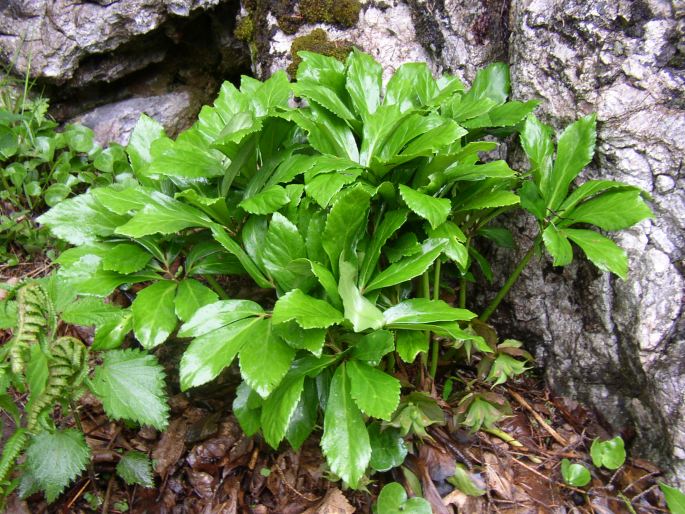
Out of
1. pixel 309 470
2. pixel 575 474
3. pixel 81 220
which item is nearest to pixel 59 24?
pixel 81 220

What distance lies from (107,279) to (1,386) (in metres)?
0.42

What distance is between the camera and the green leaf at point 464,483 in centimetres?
175

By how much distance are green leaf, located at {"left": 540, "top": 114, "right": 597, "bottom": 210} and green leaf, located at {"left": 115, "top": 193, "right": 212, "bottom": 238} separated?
3.88 ft

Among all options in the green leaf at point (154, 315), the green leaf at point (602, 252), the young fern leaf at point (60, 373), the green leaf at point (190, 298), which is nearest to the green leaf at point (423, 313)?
the green leaf at point (602, 252)

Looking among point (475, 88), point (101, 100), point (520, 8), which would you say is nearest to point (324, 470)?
point (475, 88)

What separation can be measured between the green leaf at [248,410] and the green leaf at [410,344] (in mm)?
472

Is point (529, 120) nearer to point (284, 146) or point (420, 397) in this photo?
point (284, 146)

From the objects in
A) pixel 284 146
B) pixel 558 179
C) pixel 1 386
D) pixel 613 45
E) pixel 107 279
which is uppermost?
pixel 613 45

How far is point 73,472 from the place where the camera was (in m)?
1.55

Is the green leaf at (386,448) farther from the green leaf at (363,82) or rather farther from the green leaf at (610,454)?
the green leaf at (363,82)

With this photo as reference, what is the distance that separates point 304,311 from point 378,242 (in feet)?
1.21

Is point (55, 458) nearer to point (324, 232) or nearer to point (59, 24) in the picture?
point (324, 232)

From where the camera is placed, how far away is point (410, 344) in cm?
156

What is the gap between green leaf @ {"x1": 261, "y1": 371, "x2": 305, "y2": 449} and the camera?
1456mm
